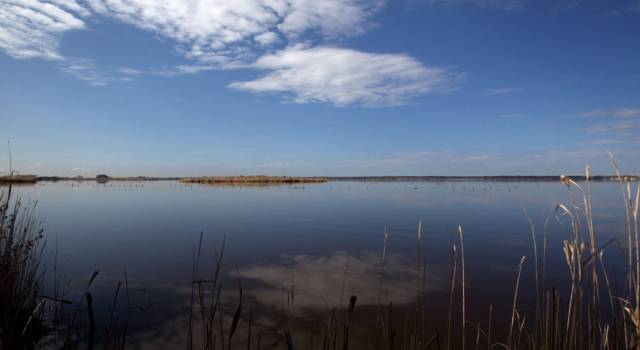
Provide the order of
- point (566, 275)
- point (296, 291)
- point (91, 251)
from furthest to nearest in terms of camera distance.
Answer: point (91, 251) → point (566, 275) → point (296, 291)

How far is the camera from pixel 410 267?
29.5 ft

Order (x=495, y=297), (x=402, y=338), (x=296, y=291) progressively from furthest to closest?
(x=296, y=291), (x=495, y=297), (x=402, y=338)

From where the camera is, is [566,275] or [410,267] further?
[410,267]

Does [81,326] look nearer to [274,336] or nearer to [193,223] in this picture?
[274,336]

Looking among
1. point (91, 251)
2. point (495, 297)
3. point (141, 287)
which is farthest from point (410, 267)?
point (91, 251)

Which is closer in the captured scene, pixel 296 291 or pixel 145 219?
pixel 296 291

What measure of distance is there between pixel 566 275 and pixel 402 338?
5.17m

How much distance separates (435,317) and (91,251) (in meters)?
10.1

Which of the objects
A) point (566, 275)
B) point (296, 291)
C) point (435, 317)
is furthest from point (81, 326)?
point (566, 275)

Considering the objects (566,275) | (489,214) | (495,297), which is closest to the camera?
(495,297)

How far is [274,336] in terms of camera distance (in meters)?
5.26

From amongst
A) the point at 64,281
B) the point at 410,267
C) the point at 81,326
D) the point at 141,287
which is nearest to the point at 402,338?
the point at 410,267

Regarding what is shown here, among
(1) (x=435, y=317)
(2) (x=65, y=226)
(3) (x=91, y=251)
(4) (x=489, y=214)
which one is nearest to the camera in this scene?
(1) (x=435, y=317)

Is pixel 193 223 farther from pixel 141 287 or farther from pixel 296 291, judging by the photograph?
pixel 296 291
